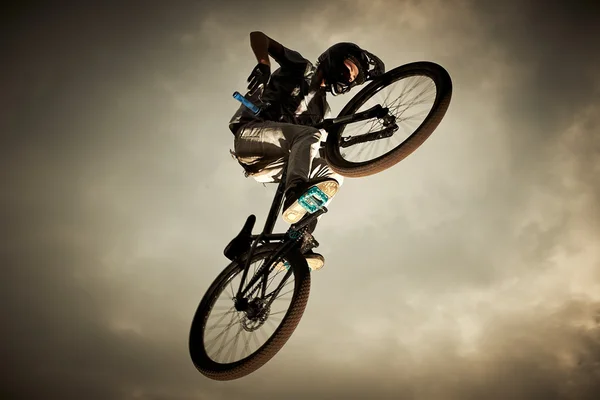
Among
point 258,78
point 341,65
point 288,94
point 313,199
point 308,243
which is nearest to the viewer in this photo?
point 313,199

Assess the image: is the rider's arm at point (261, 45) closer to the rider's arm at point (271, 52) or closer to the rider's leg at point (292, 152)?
the rider's arm at point (271, 52)

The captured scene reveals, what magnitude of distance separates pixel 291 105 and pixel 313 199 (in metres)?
1.46

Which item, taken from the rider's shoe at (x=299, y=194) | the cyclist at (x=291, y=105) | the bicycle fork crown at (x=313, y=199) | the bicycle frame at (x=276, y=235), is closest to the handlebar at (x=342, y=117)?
the bicycle frame at (x=276, y=235)

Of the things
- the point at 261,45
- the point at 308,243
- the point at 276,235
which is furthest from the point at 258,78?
the point at 308,243

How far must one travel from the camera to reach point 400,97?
13.6ft

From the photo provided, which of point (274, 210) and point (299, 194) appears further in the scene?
point (274, 210)

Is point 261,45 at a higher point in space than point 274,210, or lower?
higher

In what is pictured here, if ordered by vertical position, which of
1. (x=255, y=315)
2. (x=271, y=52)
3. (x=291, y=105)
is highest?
(x=271, y=52)

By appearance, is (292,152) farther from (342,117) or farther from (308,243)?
(308,243)

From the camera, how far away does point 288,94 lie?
439 centimetres

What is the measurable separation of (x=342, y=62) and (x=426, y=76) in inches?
35.0

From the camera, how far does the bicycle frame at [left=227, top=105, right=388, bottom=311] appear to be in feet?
12.3

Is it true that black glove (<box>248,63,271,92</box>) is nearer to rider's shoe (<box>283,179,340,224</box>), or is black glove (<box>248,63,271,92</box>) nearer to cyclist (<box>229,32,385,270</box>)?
cyclist (<box>229,32,385,270</box>)

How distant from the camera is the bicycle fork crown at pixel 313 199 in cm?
341
